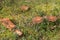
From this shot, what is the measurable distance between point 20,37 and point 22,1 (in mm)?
1461

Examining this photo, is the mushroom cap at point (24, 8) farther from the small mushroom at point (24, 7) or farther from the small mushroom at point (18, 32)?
the small mushroom at point (18, 32)

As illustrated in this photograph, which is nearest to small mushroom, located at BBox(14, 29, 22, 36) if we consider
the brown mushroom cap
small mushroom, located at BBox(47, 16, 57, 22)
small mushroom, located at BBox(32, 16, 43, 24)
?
the brown mushroom cap

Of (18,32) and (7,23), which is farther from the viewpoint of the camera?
(7,23)

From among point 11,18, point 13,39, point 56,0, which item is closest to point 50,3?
point 56,0

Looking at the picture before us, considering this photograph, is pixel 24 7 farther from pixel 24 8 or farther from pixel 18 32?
pixel 18 32

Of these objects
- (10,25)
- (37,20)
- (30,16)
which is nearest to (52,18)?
(37,20)

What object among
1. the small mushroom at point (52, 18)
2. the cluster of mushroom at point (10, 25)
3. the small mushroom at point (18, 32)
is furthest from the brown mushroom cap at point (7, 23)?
the small mushroom at point (52, 18)

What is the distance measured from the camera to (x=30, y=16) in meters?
6.14

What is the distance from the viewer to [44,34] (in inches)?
223

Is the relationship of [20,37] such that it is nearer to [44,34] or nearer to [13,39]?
[13,39]

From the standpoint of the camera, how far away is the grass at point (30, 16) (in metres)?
5.61

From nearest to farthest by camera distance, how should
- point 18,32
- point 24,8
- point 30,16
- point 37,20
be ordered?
point 18,32 → point 37,20 → point 30,16 → point 24,8

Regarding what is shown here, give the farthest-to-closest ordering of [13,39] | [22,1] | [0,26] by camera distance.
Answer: [22,1] < [0,26] < [13,39]

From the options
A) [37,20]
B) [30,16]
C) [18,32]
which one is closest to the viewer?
[18,32]
